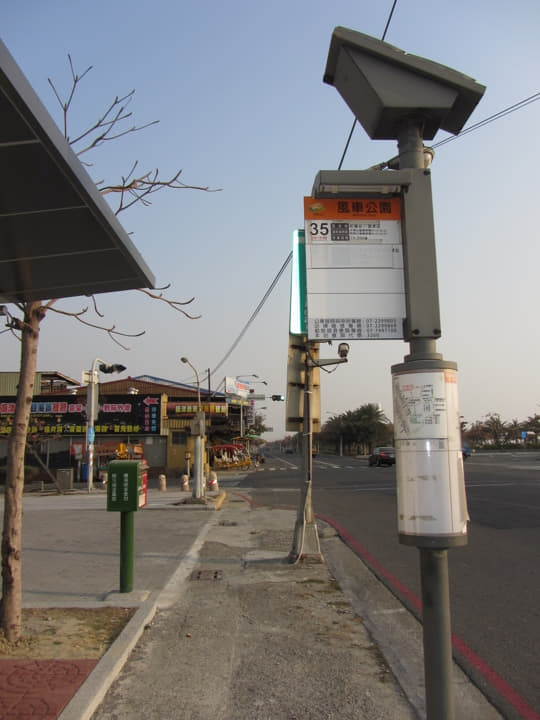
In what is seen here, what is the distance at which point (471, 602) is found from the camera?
20.0 ft

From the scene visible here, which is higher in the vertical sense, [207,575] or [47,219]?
[47,219]

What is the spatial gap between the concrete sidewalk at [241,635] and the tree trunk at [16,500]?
895mm

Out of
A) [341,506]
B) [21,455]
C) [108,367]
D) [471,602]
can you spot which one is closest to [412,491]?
[21,455]

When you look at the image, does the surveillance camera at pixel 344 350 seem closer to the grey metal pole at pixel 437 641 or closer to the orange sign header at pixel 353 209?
the orange sign header at pixel 353 209

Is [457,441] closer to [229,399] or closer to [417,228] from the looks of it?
[417,228]

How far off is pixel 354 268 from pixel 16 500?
3556 mm

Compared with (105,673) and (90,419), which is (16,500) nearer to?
(105,673)

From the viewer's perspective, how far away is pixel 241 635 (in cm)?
505

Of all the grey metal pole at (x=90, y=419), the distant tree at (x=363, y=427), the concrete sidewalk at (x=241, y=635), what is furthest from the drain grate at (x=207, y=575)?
the distant tree at (x=363, y=427)

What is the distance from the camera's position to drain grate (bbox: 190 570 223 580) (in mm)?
7327

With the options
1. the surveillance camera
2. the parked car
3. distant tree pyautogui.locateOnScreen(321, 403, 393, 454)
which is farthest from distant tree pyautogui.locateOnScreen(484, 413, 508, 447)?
the surveillance camera

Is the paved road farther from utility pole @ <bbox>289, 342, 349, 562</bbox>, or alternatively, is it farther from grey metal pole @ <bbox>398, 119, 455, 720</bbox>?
grey metal pole @ <bbox>398, 119, 455, 720</bbox>

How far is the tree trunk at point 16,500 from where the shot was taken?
4.49 m

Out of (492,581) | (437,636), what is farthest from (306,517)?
(437,636)
